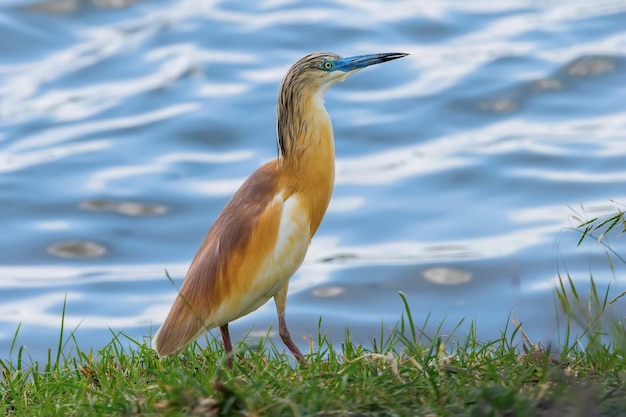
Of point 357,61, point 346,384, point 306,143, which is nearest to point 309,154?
point 306,143

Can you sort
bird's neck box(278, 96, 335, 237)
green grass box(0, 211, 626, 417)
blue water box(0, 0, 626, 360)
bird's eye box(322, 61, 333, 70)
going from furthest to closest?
blue water box(0, 0, 626, 360), bird's eye box(322, 61, 333, 70), bird's neck box(278, 96, 335, 237), green grass box(0, 211, 626, 417)

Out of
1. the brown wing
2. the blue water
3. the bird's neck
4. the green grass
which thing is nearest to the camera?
the green grass

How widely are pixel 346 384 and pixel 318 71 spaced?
1.99 meters

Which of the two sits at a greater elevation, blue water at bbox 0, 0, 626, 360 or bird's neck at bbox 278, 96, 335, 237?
blue water at bbox 0, 0, 626, 360

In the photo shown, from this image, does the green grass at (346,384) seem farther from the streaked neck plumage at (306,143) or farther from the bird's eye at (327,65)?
the bird's eye at (327,65)

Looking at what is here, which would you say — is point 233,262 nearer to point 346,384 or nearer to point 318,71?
point 318,71

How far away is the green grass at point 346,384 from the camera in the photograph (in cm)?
459

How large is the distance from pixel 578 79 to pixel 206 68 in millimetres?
5508

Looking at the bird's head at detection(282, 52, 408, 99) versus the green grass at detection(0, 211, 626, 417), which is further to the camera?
the bird's head at detection(282, 52, 408, 99)

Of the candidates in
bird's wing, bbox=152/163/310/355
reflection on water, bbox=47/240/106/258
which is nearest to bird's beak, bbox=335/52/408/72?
bird's wing, bbox=152/163/310/355

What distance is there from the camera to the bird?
20.1 ft

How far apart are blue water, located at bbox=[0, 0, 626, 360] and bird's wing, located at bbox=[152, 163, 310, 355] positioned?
4.49 meters

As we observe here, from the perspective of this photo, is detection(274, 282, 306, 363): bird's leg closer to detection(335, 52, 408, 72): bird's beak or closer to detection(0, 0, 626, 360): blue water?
detection(335, 52, 408, 72): bird's beak

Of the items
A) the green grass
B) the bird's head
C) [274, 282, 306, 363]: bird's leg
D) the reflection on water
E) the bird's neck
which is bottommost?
the green grass
